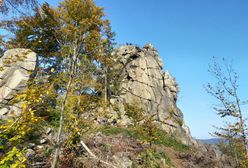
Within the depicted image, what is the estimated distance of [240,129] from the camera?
1121cm

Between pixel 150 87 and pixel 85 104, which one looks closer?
pixel 85 104

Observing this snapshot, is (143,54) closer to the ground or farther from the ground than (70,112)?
farther from the ground

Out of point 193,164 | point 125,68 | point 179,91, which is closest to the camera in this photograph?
point 193,164

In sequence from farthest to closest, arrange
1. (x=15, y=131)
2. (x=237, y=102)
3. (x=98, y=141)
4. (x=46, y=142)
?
(x=237, y=102) < (x=98, y=141) < (x=46, y=142) < (x=15, y=131)

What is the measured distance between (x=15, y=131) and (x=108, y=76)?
23.5m

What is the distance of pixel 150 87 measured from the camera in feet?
88.5

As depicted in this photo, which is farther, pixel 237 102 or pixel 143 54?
pixel 143 54

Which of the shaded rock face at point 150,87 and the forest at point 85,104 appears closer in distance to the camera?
the forest at point 85,104

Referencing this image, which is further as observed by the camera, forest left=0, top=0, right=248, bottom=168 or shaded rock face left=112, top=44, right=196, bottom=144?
shaded rock face left=112, top=44, right=196, bottom=144

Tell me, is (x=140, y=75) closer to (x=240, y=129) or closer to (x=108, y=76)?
(x=108, y=76)

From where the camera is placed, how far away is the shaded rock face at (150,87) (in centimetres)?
2470

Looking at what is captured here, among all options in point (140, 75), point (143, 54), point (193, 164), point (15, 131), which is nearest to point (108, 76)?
point (140, 75)

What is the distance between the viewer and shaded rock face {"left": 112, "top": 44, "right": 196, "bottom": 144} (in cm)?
2470

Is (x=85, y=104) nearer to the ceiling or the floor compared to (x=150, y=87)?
nearer to the floor
